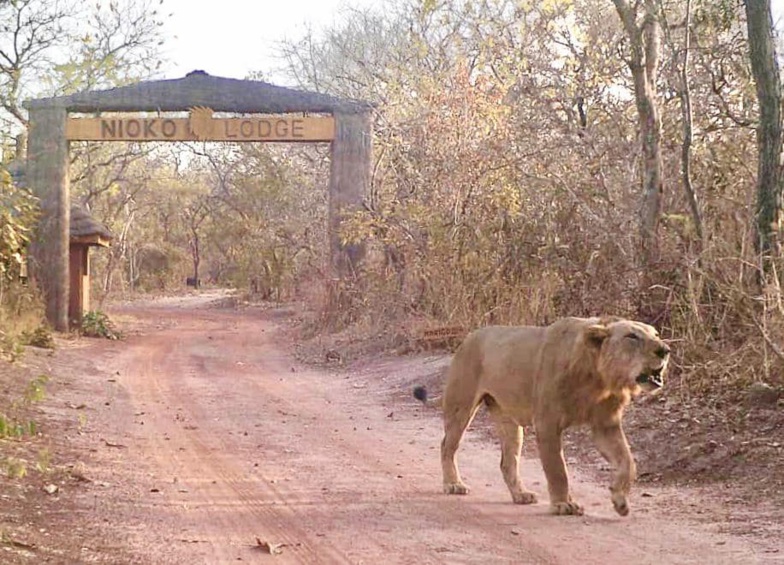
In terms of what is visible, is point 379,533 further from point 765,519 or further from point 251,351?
point 251,351

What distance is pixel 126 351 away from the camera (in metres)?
22.0

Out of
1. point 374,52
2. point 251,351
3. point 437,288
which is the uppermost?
point 374,52

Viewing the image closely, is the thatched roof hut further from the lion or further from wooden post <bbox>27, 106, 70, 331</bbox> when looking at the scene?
the lion

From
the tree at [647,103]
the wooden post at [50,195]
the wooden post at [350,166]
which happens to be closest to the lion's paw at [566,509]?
the tree at [647,103]

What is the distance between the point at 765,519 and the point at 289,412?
7055mm

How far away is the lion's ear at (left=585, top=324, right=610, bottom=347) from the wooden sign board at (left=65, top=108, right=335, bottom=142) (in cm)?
1522

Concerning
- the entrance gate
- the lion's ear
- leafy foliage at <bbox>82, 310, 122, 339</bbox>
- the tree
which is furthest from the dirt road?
leafy foliage at <bbox>82, 310, 122, 339</bbox>

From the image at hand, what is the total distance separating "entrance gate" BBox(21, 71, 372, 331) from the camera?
72.3ft

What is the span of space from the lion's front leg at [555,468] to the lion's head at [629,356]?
51cm

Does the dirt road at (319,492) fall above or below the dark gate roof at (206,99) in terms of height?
below

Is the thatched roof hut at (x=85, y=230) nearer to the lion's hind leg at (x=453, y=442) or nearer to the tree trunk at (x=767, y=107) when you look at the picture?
the tree trunk at (x=767, y=107)

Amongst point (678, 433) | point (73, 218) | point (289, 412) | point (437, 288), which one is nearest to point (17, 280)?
point (73, 218)

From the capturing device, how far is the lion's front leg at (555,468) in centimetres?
754

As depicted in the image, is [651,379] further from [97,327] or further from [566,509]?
[97,327]
